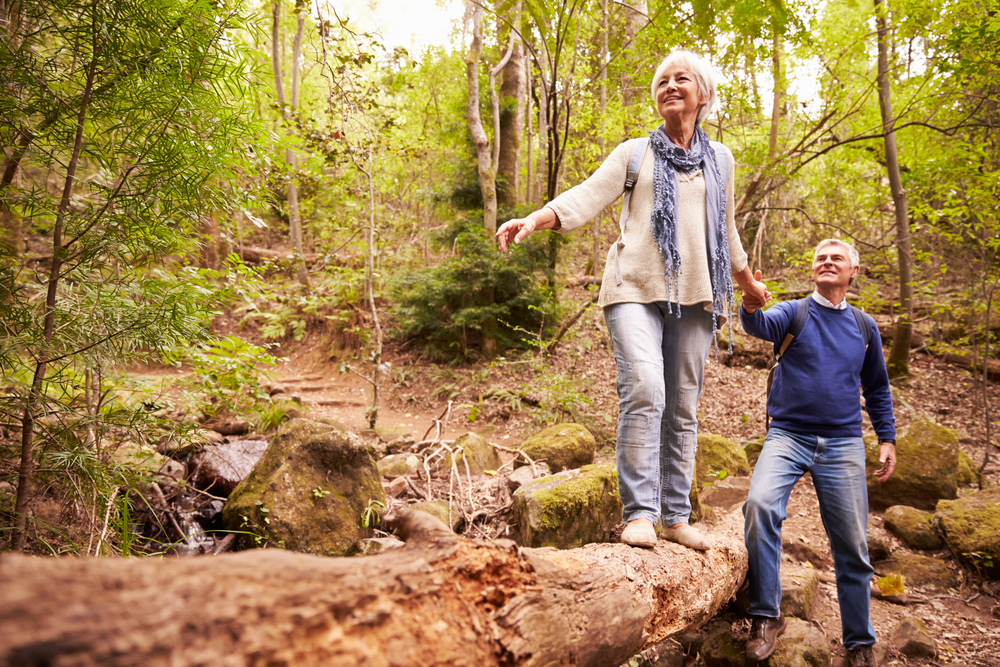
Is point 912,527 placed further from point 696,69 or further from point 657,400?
point 696,69

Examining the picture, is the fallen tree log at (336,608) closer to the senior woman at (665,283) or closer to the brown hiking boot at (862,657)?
the senior woman at (665,283)

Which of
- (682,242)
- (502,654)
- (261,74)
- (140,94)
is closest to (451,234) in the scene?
(261,74)

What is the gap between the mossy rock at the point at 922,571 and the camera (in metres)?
3.92

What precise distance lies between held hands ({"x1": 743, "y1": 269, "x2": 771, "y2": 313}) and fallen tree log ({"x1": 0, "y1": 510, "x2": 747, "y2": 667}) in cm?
173

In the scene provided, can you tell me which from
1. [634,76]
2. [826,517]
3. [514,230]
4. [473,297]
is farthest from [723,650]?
[473,297]

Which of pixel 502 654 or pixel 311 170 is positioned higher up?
pixel 311 170

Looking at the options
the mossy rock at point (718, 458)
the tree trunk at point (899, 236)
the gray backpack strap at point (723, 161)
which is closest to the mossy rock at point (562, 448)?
the mossy rock at point (718, 458)

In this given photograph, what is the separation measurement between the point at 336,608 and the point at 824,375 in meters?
2.96

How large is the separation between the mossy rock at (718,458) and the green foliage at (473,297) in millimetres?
3810

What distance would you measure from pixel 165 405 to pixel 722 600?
4171 mm

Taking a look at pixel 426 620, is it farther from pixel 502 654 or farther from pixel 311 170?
pixel 311 170

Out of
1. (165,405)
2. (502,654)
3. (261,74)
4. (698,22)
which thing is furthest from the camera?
(165,405)

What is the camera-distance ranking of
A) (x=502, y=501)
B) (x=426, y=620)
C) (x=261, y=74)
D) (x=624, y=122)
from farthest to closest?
(x=624, y=122) → (x=502, y=501) → (x=261, y=74) → (x=426, y=620)

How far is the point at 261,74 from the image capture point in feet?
11.8
